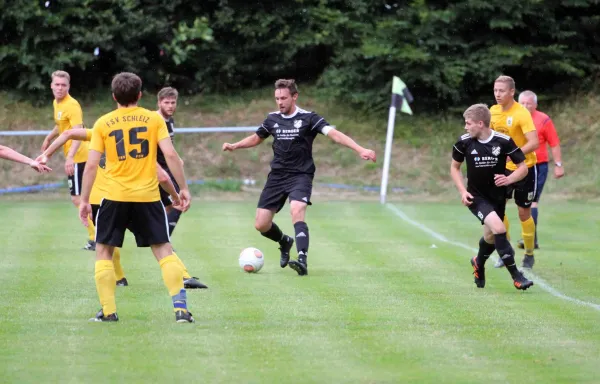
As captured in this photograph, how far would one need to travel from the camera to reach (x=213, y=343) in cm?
721

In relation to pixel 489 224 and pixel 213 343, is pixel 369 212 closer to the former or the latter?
pixel 489 224

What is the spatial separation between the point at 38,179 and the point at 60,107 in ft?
35.7

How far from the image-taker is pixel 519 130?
11867 mm

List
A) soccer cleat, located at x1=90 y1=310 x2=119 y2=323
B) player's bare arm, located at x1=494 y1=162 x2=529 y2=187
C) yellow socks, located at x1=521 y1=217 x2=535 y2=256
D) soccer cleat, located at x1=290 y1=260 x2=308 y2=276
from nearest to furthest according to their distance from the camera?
soccer cleat, located at x1=90 y1=310 x2=119 y2=323 < player's bare arm, located at x1=494 y1=162 x2=529 y2=187 < soccer cleat, located at x1=290 y1=260 x2=308 y2=276 < yellow socks, located at x1=521 y1=217 x2=535 y2=256

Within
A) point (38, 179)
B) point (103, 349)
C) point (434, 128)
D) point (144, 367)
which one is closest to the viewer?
point (144, 367)

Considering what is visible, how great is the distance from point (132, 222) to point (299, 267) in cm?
335

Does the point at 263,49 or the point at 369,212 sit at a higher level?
the point at 263,49

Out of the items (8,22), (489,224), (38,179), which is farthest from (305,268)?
(8,22)

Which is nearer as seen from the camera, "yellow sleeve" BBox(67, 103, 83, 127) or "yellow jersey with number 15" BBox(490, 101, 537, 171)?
"yellow jersey with number 15" BBox(490, 101, 537, 171)

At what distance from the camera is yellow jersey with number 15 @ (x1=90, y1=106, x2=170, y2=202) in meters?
7.85

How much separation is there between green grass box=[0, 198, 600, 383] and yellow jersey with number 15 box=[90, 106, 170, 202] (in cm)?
95

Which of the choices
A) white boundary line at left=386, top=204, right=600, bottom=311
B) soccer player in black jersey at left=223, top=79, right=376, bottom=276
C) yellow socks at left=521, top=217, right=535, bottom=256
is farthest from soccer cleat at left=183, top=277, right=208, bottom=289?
yellow socks at left=521, top=217, right=535, bottom=256

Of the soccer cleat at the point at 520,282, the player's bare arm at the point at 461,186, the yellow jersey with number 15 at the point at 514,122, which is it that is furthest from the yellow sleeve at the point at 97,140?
the yellow jersey with number 15 at the point at 514,122

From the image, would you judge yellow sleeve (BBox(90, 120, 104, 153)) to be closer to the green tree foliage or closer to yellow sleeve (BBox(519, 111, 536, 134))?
yellow sleeve (BBox(519, 111, 536, 134))
